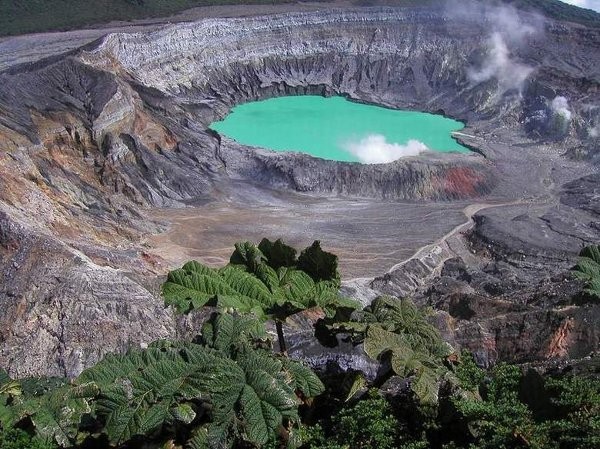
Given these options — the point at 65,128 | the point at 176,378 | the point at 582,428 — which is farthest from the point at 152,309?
the point at 65,128

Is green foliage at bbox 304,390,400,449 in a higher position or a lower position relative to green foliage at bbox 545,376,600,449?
lower

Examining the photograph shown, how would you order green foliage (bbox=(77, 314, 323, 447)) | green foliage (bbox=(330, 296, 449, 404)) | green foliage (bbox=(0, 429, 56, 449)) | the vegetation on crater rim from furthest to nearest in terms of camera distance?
the vegetation on crater rim, green foliage (bbox=(330, 296, 449, 404)), green foliage (bbox=(0, 429, 56, 449)), green foliage (bbox=(77, 314, 323, 447))

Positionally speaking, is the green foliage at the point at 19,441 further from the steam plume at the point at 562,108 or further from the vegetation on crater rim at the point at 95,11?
the vegetation on crater rim at the point at 95,11

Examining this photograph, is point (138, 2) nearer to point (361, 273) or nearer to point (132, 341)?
point (361, 273)

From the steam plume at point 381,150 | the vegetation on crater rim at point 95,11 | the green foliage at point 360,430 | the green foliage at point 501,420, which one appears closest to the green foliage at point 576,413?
the green foliage at point 501,420

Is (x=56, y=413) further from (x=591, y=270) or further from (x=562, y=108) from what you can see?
(x=562, y=108)

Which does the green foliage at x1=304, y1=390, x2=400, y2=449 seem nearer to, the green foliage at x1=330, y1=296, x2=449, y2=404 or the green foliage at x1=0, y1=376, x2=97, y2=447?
the green foliage at x1=330, y1=296, x2=449, y2=404

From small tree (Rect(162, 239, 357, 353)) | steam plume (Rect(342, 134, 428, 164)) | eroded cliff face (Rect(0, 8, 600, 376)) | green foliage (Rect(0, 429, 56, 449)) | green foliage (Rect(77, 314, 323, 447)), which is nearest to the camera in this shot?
green foliage (Rect(77, 314, 323, 447))

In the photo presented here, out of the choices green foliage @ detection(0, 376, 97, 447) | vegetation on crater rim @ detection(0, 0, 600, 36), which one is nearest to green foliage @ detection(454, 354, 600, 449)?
green foliage @ detection(0, 376, 97, 447)
